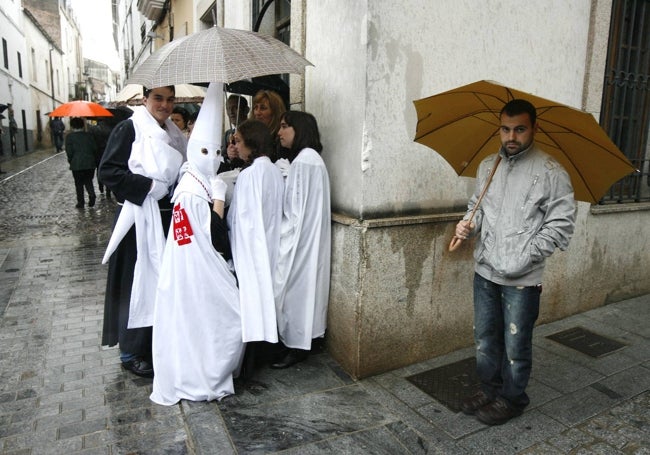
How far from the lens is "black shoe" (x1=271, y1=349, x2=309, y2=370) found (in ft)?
12.2

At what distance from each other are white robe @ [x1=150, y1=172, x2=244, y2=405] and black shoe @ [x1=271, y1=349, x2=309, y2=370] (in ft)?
1.73

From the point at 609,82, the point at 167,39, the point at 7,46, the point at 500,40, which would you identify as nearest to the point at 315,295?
the point at 500,40

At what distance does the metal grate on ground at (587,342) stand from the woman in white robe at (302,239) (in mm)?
2171

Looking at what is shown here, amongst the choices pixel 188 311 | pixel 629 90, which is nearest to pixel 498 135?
pixel 188 311

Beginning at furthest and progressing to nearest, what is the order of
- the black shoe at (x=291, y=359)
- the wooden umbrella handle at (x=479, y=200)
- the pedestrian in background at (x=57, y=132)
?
the pedestrian in background at (x=57, y=132), the black shoe at (x=291, y=359), the wooden umbrella handle at (x=479, y=200)

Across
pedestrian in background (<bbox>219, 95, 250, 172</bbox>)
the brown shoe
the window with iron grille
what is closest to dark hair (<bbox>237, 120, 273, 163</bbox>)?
pedestrian in background (<bbox>219, 95, 250, 172</bbox>)

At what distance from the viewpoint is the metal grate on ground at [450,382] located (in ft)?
11.0

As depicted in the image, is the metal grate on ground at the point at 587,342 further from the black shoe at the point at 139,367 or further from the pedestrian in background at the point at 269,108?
the black shoe at the point at 139,367

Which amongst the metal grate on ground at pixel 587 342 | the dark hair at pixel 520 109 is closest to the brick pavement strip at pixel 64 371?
the dark hair at pixel 520 109

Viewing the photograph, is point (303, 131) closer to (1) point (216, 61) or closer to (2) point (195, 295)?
(1) point (216, 61)

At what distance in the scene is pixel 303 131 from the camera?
361cm

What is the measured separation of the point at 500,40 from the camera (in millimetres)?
3854

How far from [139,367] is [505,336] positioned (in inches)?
97.6

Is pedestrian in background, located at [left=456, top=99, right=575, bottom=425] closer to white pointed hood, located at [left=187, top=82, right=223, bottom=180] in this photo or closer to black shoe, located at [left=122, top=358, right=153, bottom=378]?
white pointed hood, located at [left=187, top=82, right=223, bottom=180]
